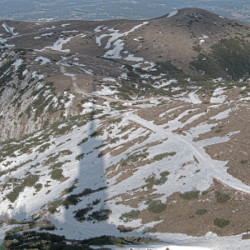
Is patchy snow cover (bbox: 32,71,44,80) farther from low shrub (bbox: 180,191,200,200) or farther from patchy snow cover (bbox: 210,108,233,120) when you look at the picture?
low shrub (bbox: 180,191,200,200)

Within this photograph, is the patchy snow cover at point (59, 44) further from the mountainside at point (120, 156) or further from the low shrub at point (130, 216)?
the low shrub at point (130, 216)

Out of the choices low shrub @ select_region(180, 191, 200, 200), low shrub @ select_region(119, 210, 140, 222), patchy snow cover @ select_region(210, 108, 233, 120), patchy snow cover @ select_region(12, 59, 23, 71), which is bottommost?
low shrub @ select_region(119, 210, 140, 222)

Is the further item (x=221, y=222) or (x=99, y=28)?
(x=99, y=28)

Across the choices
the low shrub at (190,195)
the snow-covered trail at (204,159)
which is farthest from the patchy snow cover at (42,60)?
the low shrub at (190,195)

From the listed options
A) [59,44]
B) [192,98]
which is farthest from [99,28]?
[192,98]

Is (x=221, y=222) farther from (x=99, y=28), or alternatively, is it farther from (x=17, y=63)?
(x=99, y=28)

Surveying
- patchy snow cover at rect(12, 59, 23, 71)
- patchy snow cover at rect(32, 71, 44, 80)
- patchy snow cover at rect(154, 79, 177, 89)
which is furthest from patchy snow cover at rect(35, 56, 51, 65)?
patchy snow cover at rect(154, 79, 177, 89)
